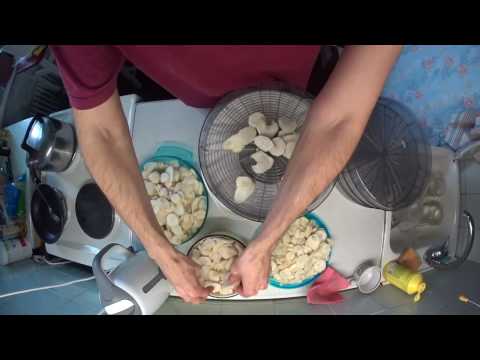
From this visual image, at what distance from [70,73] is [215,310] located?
59cm

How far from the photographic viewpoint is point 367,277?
0.70 metres

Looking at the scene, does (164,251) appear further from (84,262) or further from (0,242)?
(0,242)

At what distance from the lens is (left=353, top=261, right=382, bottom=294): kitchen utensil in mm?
696

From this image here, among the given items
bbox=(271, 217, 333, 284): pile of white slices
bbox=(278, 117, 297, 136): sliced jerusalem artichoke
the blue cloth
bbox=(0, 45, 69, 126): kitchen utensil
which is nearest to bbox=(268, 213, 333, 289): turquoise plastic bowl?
bbox=(271, 217, 333, 284): pile of white slices

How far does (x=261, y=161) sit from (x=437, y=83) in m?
0.87

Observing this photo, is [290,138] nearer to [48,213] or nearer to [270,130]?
[270,130]

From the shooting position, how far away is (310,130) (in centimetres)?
46

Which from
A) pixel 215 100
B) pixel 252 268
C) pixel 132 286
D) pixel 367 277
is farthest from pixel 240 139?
pixel 367 277

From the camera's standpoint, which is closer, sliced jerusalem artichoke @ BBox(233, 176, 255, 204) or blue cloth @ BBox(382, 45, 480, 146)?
sliced jerusalem artichoke @ BBox(233, 176, 255, 204)

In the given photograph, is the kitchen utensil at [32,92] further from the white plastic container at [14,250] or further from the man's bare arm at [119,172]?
the man's bare arm at [119,172]

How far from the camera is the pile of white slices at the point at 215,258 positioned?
640 millimetres

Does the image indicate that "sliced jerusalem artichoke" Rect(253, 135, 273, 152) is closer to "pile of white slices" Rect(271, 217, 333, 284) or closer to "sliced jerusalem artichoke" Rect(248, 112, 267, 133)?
"sliced jerusalem artichoke" Rect(248, 112, 267, 133)

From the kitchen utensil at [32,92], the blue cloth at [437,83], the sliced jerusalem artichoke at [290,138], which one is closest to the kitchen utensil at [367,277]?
the sliced jerusalem artichoke at [290,138]
